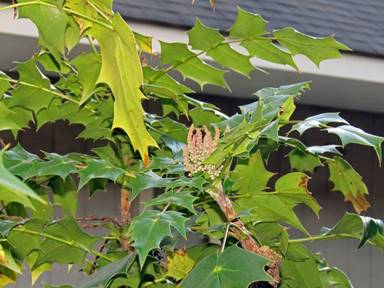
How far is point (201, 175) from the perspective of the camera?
124 cm

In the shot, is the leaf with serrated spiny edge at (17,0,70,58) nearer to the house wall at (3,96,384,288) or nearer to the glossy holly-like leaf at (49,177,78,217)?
the glossy holly-like leaf at (49,177,78,217)

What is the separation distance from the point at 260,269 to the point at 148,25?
2.48 metres

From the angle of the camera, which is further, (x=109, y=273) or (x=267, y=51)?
(x=267, y=51)

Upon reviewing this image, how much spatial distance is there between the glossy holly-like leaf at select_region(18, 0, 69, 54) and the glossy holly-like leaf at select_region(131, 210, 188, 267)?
0.99 ft

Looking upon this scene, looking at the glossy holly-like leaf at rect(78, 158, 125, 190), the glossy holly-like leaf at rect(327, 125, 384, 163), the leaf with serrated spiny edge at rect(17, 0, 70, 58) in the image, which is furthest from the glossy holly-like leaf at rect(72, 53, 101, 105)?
the glossy holly-like leaf at rect(327, 125, 384, 163)

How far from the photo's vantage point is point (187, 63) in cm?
164

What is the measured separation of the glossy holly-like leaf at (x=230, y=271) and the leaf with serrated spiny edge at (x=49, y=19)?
40 cm

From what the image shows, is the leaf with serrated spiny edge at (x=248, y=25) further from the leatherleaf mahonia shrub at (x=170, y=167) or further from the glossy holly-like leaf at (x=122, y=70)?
the glossy holly-like leaf at (x=122, y=70)

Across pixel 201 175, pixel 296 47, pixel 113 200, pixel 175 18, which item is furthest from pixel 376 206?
pixel 201 175

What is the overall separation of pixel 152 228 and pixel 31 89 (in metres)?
0.55

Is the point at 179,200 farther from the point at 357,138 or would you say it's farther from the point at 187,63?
the point at 187,63

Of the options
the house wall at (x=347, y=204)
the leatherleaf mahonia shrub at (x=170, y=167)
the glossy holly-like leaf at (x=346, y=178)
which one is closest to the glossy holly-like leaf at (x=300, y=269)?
the leatherleaf mahonia shrub at (x=170, y=167)

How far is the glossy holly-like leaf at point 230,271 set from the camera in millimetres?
1116

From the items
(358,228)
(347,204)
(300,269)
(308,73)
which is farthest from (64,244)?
(347,204)
